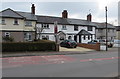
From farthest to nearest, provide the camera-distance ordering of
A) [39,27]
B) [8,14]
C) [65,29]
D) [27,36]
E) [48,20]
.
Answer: [65,29] → [48,20] → [39,27] → [27,36] → [8,14]

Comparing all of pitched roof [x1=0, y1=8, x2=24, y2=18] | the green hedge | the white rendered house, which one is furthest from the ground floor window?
the green hedge

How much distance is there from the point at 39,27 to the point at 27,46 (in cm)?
1293

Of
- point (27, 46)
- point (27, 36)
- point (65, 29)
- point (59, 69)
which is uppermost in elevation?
point (65, 29)

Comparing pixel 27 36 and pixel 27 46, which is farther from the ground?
pixel 27 36

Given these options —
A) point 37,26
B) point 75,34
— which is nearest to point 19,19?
point 37,26

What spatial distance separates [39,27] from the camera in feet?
108

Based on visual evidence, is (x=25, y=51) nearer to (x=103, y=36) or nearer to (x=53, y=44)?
(x=53, y=44)

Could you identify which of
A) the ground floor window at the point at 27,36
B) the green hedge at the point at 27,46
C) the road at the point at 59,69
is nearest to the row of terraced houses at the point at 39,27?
the ground floor window at the point at 27,36

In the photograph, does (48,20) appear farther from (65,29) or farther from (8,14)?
(8,14)

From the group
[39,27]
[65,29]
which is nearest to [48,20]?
[39,27]

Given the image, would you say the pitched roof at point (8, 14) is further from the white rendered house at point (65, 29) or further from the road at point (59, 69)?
the road at point (59, 69)

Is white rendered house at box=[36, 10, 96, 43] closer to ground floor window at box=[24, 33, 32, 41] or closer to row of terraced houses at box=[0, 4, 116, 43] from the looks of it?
row of terraced houses at box=[0, 4, 116, 43]

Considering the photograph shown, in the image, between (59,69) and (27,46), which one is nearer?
(59,69)

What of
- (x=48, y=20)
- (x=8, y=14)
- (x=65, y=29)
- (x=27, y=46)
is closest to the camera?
(x=27, y=46)
